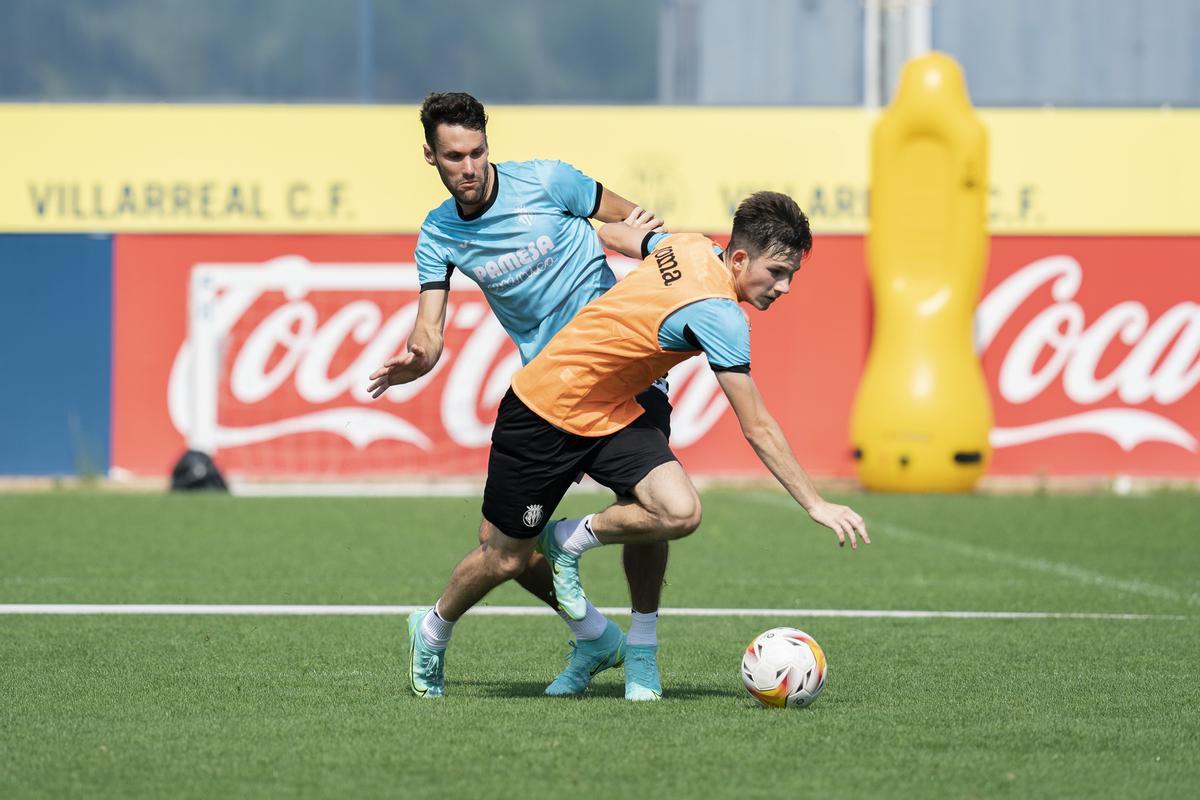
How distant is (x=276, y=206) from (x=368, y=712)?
549 inches

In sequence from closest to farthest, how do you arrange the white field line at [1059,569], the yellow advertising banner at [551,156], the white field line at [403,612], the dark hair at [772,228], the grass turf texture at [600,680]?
the grass turf texture at [600,680] < the dark hair at [772,228] < the white field line at [403,612] < the white field line at [1059,569] < the yellow advertising banner at [551,156]

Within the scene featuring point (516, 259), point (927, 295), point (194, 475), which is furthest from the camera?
point (927, 295)

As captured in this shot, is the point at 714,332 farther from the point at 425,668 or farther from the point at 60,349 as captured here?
the point at 60,349

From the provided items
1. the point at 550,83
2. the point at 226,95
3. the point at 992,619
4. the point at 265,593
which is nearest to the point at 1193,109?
the point at 550,83

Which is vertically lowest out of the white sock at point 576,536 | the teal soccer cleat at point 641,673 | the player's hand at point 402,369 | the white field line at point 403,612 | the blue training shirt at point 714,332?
the white field line at point 403,612

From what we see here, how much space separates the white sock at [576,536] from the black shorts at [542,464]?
95mm

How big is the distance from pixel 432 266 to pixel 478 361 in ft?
38.4

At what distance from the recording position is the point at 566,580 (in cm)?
670

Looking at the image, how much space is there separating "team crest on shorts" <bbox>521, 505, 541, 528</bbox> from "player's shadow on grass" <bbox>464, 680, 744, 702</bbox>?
2.27ft

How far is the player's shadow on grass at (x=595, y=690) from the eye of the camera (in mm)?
6824

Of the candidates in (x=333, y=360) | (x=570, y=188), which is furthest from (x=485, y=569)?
(x=333, y=360)

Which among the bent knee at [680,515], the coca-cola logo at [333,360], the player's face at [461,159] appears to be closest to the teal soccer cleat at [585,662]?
the bent knee at [680,515]

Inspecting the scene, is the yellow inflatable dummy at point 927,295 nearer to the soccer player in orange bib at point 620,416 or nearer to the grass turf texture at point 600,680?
the grass turf texture at point 600,680

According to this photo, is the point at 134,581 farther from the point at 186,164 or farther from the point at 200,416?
the point at 186,164
